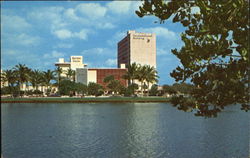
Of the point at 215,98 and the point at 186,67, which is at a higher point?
the point at 186,67

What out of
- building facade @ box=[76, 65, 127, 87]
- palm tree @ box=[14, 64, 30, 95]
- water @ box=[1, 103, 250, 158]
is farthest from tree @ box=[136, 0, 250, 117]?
building facade @ box=[76, 65, 127, 87]

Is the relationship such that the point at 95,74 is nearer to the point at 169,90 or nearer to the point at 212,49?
the point at 169,90

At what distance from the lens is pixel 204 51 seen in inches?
272

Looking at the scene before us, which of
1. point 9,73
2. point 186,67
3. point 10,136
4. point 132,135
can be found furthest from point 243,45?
point 9,73

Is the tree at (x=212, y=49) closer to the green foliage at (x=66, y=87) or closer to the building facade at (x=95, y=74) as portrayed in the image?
the green foliage at (x=66, y=87)

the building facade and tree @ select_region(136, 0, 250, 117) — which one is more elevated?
the building facade

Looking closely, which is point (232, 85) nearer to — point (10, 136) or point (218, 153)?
point (218, 153)

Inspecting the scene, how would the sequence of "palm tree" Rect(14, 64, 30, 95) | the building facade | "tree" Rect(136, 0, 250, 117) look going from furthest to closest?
1. the building facade
2. "palm tree" Rect(14, 64, 30, 95)
3. "tree" Rect(136, 0, 250, 117)

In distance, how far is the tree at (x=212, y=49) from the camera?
668cm

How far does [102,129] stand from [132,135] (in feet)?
16.6

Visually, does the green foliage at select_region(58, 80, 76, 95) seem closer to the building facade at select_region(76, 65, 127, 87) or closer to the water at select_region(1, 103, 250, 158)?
the building facade at select_region(76, 65, 127, 87)

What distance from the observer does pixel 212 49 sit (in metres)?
6.80

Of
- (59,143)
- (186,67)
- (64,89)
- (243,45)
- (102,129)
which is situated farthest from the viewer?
(64,89)

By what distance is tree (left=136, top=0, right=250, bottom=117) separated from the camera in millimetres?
6680
